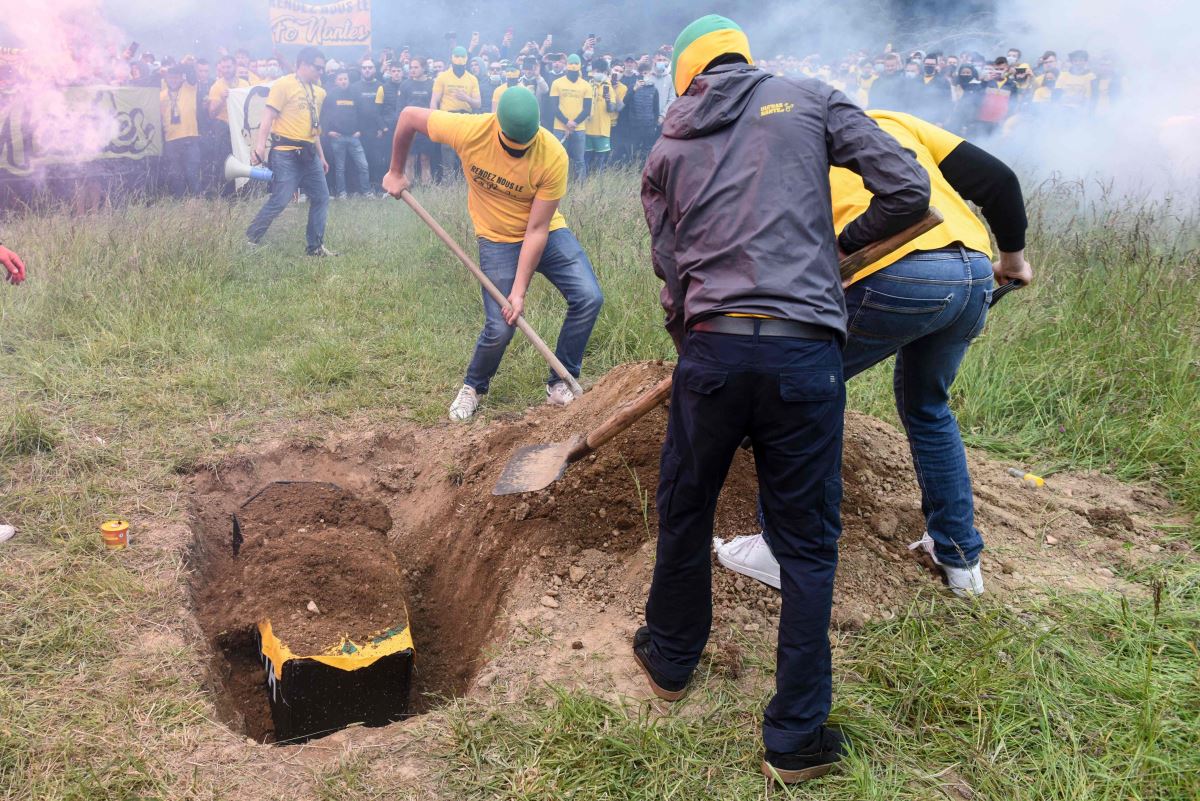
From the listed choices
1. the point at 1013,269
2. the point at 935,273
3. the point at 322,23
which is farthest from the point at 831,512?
the point at 322,23

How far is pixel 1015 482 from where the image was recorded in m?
3.76

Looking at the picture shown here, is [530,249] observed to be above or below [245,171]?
above

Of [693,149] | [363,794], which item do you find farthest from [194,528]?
[693,149]

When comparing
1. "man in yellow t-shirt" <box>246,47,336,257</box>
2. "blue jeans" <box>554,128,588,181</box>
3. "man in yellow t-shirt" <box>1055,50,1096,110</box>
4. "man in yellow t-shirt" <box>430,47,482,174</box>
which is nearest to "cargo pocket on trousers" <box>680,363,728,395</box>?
"man in yellow t-shirt" <box>246,47,336,257</box>

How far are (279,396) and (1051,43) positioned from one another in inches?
489

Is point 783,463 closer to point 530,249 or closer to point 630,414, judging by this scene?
point 630,414

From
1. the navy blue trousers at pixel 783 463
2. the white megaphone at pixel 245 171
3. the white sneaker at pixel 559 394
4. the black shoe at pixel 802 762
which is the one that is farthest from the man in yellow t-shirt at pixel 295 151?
the black shoe at pixel 802 762

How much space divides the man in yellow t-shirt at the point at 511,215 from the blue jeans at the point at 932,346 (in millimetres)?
2372

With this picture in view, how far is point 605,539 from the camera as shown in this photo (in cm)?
325

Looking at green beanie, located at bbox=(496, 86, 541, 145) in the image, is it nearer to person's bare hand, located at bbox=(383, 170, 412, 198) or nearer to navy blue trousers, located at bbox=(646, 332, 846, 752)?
person's bare hand, located at bbox=(383, 170, 412, 198)

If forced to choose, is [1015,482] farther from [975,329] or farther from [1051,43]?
[1051,43]

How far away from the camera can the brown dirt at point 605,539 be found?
9.21 ft

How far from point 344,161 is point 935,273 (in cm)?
1118

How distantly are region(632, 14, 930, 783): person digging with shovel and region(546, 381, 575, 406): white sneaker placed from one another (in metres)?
2.71
